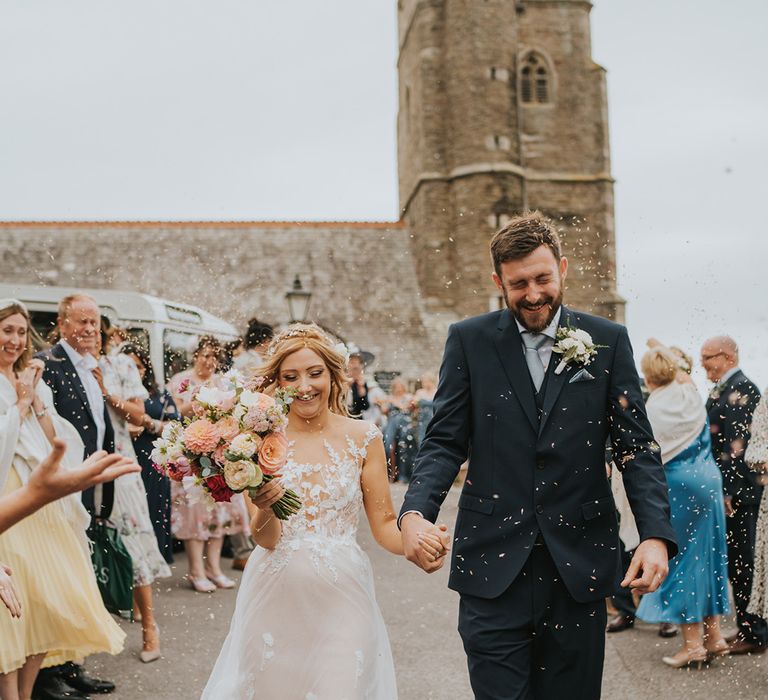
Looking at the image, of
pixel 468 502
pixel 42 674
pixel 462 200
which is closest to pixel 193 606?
pixel 42 674

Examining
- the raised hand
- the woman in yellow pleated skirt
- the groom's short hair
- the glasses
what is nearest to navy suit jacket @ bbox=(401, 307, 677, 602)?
the groom's short hair

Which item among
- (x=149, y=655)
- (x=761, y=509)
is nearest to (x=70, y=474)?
(x=149, y=655)

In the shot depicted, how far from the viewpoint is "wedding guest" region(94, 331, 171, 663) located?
19.3 feet

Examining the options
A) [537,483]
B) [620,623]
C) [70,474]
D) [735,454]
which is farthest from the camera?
[620,623]

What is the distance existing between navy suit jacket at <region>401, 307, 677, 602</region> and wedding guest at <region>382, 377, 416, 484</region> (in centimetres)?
1275

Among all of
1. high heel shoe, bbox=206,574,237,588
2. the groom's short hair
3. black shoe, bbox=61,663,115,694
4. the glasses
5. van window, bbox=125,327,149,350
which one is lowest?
high heel shoe, bbox=206,574,237,588

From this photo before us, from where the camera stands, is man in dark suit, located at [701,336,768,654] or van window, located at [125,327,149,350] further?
van window, located at [125,327,149,350]

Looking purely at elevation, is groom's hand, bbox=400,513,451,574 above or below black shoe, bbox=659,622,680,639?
above

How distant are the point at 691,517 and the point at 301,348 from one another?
3.55 m

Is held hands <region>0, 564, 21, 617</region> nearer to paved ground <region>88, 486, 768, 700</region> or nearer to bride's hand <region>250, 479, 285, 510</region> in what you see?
bride's hand <region>250, 479, 285, 510</region>

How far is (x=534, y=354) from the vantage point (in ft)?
11.0

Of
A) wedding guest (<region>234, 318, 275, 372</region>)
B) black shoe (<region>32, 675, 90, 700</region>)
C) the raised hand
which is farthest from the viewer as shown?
wedding guest (<region>234, 318, 275, 372</region>)

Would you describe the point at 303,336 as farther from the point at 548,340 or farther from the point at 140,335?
the point at 140,335

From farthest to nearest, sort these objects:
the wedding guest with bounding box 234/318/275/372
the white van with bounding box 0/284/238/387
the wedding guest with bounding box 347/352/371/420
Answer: the white van with bounding box 0/284/238/387 < the wedding guest with bounding box 347/352/371/420 < the wedding guest with bounding box 234/318/275/372
